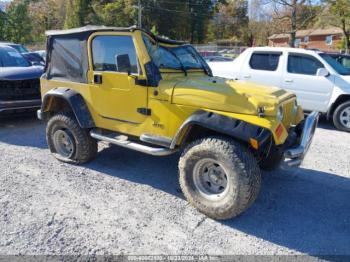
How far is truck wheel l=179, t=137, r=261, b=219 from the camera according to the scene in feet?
11.7

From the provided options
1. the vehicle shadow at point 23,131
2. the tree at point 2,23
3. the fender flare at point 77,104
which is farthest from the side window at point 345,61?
the tree at point 2,23

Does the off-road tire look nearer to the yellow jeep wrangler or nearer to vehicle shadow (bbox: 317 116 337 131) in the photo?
the yellow jeep wrangler

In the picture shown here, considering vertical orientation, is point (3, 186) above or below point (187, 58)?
below

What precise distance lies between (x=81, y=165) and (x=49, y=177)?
1.79 feet

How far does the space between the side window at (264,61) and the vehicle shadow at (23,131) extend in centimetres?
518

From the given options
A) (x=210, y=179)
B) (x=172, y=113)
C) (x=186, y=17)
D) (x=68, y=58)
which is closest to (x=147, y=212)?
(x=210, y=179)

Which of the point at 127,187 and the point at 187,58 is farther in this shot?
the point at 187,58

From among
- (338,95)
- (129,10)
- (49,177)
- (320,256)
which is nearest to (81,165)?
(49,177)

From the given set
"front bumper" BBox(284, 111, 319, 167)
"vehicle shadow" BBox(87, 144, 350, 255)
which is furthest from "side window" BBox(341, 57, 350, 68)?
"front bumper" BBox(284, 111, 319, 167)

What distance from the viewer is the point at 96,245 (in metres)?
3.32

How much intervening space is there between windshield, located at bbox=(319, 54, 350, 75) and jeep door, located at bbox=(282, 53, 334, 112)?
9.2 inches

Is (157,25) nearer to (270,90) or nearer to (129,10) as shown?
(129,10)

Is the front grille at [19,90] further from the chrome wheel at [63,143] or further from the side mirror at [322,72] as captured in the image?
the side mirror at [322,72]

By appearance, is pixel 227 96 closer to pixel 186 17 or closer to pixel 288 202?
pixel 288 202
